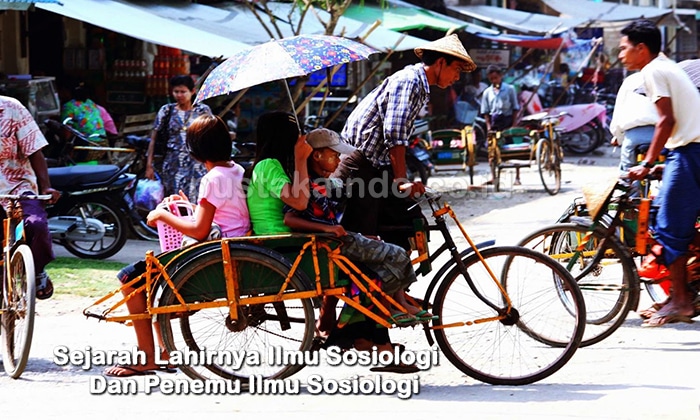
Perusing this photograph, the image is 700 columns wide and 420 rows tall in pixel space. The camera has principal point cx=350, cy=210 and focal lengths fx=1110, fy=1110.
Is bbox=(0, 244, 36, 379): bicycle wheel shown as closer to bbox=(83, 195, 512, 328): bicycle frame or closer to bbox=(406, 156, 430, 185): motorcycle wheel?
bbox=(83, 195, 512, 328): bicycle frame

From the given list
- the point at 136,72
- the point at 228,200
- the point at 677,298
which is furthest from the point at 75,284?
the point at 136,72

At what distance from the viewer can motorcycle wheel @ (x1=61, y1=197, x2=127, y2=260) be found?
409 inches

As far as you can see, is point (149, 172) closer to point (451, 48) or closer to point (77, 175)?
point (77, 175)

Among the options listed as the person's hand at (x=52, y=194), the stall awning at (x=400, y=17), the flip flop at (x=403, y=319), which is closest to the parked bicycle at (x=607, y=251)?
the flip flop at (x=403, y=319)

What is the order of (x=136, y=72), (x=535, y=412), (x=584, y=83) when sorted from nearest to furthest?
(x=535, y=412), (x=136, y=72), (x=584, y=83)

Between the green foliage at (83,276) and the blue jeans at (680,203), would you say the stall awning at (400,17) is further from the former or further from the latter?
the blue jeans at (680,203)

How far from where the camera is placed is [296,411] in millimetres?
5039

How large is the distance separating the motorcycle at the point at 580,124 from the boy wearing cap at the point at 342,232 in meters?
15.7

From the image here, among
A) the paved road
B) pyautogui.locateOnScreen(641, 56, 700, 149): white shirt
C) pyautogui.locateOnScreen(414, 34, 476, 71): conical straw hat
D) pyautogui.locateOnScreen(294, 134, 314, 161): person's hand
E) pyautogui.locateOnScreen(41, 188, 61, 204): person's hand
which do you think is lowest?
the paved road

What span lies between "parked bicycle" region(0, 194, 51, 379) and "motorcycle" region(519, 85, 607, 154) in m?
15.7

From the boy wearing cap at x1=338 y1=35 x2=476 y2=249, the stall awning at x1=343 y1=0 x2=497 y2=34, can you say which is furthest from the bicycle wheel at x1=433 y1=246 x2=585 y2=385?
the stall awning at x1=343 y1=0 x2=497 y2=34

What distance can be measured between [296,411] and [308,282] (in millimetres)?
621

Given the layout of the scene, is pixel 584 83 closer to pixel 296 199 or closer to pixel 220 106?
pixel 220 106

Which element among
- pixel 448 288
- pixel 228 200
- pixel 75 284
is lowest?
pixel 75 284
